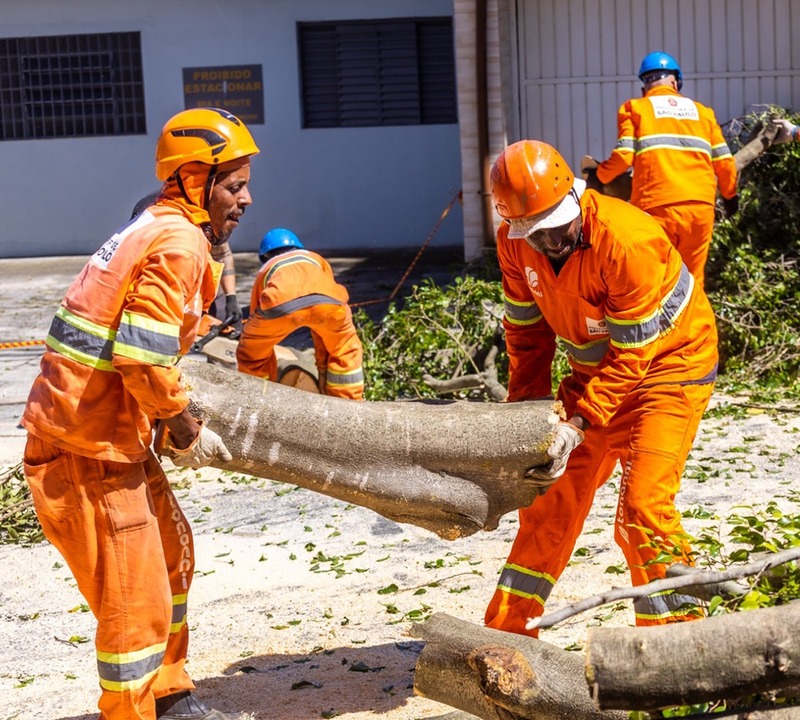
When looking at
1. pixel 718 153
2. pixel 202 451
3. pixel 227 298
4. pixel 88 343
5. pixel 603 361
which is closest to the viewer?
pixel 88 343

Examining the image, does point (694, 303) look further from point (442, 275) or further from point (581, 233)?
point (442, 275)

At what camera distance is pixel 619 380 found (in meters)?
3.97

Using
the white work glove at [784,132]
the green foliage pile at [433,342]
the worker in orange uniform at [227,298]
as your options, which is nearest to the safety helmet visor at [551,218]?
the green foliage pile at [433,342]

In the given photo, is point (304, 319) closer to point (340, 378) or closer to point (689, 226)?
point (340, 378)

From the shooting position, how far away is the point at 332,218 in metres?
15.9

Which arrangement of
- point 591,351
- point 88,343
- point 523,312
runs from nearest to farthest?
1. point 88,343
2. point 591,351
3. point 523,312

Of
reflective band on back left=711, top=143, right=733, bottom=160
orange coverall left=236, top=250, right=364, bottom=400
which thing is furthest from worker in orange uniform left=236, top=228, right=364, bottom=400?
reflective band on back left=711, top=143, right=733, bottom=160

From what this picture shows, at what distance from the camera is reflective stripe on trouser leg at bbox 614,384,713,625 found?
393 cm

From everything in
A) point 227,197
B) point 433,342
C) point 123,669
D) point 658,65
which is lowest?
point 123,669

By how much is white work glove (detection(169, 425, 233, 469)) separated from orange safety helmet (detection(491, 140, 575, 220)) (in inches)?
47.5

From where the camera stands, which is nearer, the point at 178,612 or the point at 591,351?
the point at 178,612

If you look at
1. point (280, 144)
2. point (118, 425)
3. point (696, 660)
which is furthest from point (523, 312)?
point (280, 144)

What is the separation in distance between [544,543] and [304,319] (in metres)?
2.76

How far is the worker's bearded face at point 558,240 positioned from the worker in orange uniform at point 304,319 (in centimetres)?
266
